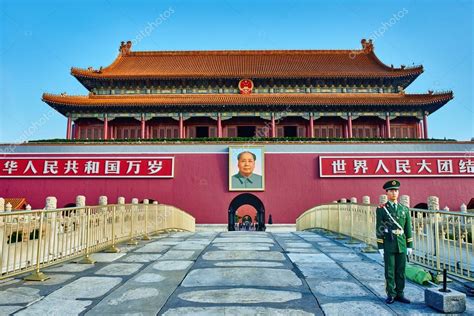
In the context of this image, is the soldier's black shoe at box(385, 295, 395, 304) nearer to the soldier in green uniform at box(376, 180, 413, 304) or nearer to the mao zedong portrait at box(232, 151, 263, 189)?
the soldier in green uniform at box(376, 180, 413, 304)

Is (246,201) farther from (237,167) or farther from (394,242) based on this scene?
(394,242)

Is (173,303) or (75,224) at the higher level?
(75,224)

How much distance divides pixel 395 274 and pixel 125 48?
83.4 ft

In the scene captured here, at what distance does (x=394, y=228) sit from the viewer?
13.1 feet

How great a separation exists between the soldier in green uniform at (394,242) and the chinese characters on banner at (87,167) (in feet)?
47.7

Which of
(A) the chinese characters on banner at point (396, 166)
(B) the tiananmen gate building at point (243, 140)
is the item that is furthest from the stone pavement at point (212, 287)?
(A) the chinese characters on banner at point (396, 166)

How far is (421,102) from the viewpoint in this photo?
64.0 feet

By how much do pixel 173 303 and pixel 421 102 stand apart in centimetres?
1981

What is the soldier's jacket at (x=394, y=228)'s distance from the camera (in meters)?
3.94

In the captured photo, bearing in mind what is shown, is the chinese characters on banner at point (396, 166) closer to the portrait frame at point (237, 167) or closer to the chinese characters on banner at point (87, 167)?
the portrait frame at point (237, 167)

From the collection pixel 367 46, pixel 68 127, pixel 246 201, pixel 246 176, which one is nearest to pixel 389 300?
pixel 246 176

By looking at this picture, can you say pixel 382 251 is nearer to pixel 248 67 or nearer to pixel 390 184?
pixel 390 184

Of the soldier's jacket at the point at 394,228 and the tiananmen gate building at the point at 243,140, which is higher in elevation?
the tiananmen gate building at the point at 243,140

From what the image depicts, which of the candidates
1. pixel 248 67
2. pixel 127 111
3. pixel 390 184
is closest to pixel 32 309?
pixel 390 184
